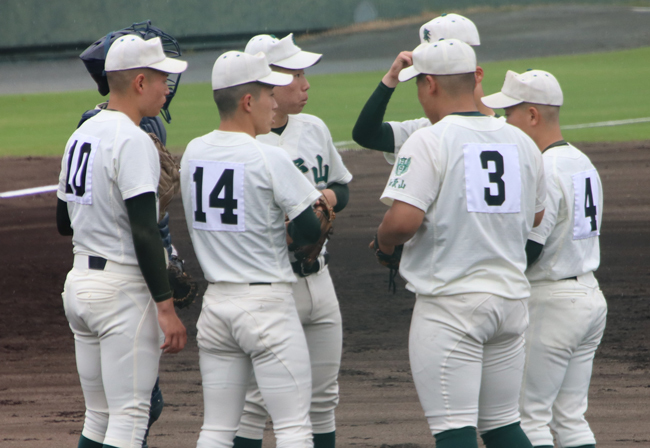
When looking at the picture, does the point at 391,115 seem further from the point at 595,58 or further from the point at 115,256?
the point at 115,256

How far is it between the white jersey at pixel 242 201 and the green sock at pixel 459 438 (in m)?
0.84

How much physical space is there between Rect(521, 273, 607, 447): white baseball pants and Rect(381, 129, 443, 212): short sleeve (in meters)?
0.82

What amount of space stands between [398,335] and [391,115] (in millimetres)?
10635

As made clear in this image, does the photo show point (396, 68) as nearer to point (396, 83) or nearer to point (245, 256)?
point (396, 83)

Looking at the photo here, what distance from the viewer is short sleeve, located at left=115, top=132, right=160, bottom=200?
3.10 metres

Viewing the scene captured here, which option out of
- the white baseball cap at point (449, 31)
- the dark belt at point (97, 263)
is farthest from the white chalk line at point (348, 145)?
the dark belt at point (97, 263)

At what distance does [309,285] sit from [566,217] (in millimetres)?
1171

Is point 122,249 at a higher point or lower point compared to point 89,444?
higher

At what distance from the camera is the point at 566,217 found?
11.5 ft

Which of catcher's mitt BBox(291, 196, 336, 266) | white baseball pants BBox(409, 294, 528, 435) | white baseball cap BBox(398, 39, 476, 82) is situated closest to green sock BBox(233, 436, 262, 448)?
catcher's mitt BBox(291, 196, 336, 266)

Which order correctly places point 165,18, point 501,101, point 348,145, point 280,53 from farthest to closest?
point 165,18 → point 348,145 → point 280,53 → point 501,101

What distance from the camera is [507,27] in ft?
92.8

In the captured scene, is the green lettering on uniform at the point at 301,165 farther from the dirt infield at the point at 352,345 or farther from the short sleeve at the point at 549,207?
the dirt infield at the point at 352,345

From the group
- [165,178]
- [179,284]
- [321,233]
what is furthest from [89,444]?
[321,233]
